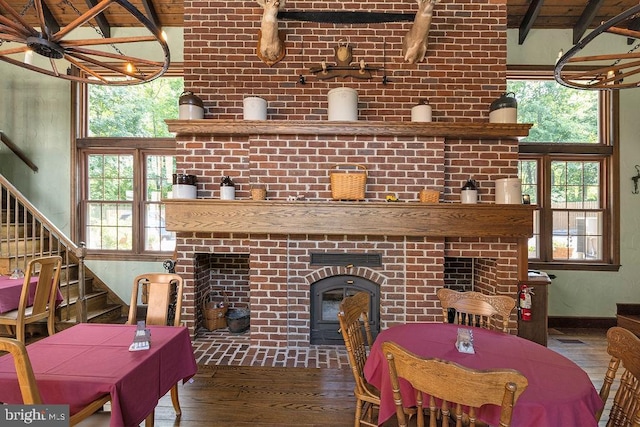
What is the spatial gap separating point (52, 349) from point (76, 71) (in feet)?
14.2

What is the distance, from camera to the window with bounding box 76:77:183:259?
4.77 meters

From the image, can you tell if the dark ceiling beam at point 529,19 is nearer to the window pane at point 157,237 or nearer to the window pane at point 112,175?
the window pane at point 157,237

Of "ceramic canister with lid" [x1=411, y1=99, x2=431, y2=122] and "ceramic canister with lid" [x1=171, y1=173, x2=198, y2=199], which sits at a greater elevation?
"ceramic canister with lid" [x1=411, y1=99, x2=431, y2=122]

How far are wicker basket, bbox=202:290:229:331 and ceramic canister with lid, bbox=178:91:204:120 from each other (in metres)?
2.02

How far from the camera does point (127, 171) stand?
4805 millimetres

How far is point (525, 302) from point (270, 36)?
3.68 m

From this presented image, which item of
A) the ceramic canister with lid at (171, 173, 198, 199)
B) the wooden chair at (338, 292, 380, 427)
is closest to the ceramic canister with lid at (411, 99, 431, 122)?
the wooden chair at (338, 292, 380, 427)

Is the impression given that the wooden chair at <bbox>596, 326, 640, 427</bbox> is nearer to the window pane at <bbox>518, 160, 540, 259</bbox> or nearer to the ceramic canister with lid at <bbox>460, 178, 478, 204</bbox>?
the ceramic canister with lid at <bbox>460, 178, 478, 204</bbox>

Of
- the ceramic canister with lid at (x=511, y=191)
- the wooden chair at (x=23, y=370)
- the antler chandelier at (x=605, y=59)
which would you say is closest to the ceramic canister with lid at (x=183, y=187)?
the wooden chair at (x=23, y=370)

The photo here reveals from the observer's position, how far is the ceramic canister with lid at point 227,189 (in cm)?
342

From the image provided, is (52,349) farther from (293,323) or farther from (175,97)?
(175,97)

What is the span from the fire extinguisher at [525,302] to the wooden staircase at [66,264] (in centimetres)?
479

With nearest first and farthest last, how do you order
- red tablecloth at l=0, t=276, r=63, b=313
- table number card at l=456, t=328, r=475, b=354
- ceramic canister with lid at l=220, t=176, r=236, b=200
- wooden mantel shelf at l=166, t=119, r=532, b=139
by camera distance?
table number card at l=456, t=328, r=475, b=354, red tablecloth at l=0, t=276, r=63, b=313, wooden mantel shelf at l=166, t=119, r=532, b=139, ceramic canister with lid at l=220, t=176, r=236, b=200

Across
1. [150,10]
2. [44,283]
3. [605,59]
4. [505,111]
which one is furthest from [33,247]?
[605,59]
